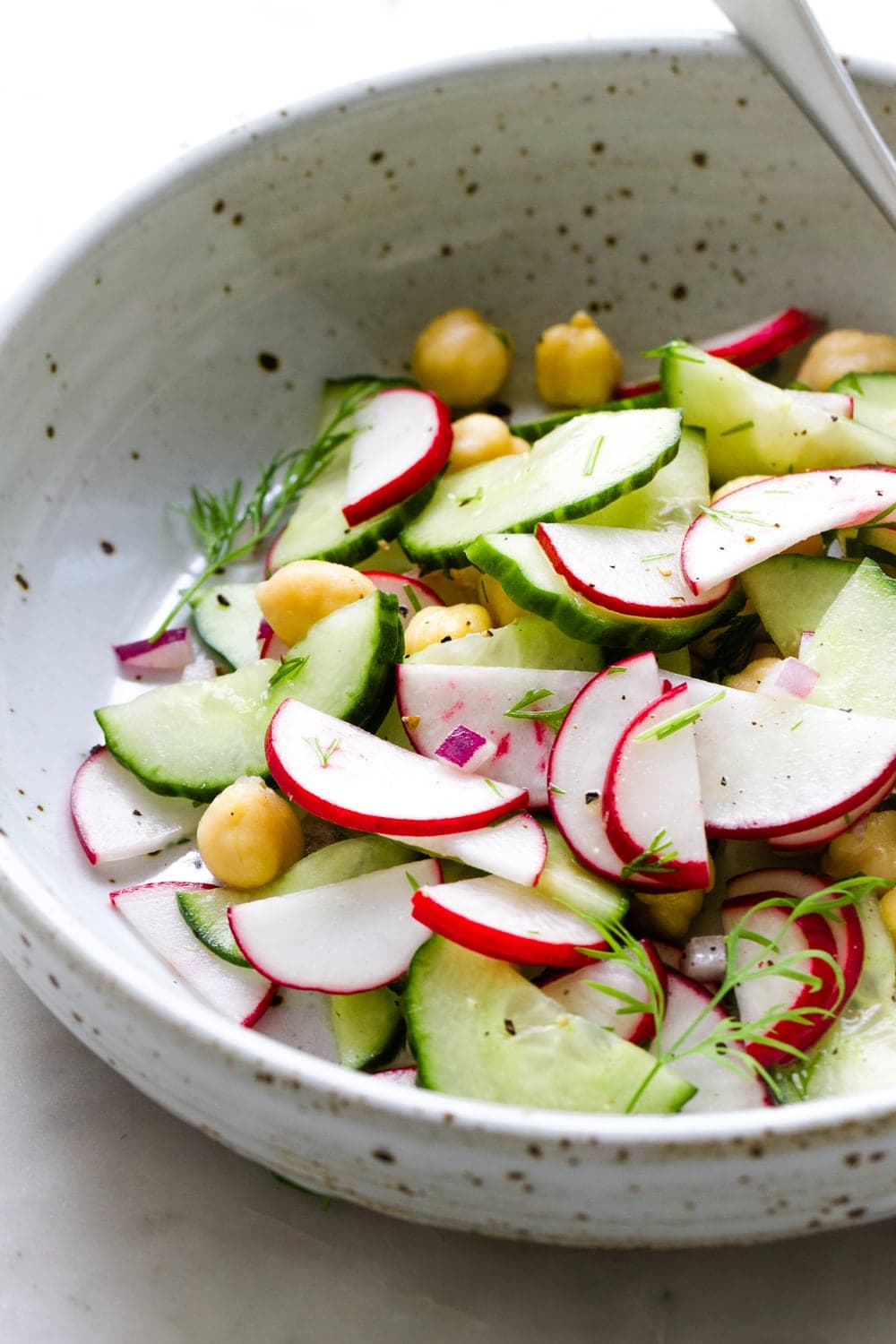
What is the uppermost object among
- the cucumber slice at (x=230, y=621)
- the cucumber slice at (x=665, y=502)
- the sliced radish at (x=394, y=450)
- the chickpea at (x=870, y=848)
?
the sliced radish at (x=394, y=450)

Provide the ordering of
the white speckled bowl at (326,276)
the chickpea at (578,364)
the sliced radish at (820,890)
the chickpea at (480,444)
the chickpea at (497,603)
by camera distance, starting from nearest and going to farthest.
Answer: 1. the sliced radish at (820,890)
2. the chickpea at (497,603)
3. the white speckled bowl at (326,276)
4. the chickpea at (480,444)
5. the chickpea at (578,364)

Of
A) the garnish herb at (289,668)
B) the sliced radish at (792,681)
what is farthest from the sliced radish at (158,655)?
the sliced radish at (792,681)

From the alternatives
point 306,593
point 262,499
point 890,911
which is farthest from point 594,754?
point 262,499

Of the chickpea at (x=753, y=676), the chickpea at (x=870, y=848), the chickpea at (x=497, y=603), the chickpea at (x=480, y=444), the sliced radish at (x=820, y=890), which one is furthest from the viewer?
the chickpea at (x=480, y=444)

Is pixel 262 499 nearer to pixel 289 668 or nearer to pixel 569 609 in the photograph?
pixel 289 668

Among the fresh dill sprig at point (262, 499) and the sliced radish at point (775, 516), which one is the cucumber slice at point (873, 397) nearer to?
the sliced radish at point (775, 516)

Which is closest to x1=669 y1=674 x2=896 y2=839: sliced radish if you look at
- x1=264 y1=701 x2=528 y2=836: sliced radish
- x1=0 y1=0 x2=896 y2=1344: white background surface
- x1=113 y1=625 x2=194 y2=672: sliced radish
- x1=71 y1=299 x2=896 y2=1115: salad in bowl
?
x1=71 y1=299 x2=896 y2=1115: salad in bowl

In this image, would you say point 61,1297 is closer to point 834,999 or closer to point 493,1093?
point 493,1093
